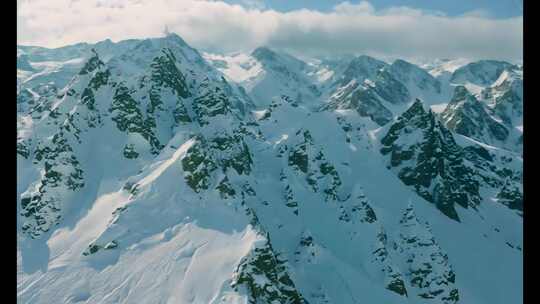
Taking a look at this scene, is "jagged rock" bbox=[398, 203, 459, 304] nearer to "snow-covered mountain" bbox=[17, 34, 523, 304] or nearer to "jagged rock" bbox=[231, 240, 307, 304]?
"snow-covered mountain" bbox=[17, 34, 523, 304]

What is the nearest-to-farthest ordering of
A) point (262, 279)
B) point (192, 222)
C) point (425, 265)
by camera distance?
1. point (262, 279)
2. point (192, 222)
3. point (425, 265)

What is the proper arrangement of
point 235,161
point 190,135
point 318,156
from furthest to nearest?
point 318,156 < point 235,161 < point 190,135

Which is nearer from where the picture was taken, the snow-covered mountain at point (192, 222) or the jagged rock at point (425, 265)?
the snow-covered mountain at point (192, 222)

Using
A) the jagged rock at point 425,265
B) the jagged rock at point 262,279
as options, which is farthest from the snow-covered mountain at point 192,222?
the jagged rock at point 425,265

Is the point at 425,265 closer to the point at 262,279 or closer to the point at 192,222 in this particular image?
the point at 262,279

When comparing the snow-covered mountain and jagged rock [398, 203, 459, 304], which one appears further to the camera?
jagged rock [398, 203, 459, 304]

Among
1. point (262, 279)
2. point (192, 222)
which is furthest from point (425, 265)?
point (192, 222)

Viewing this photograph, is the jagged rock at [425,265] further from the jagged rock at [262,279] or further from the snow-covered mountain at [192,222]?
the jagged rock at [262,279]

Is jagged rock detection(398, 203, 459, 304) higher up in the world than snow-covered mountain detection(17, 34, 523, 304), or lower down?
lower down

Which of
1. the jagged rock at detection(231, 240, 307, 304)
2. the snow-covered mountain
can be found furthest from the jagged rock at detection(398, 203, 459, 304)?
the jagged rock at detection(231, 240, 307, 304)
